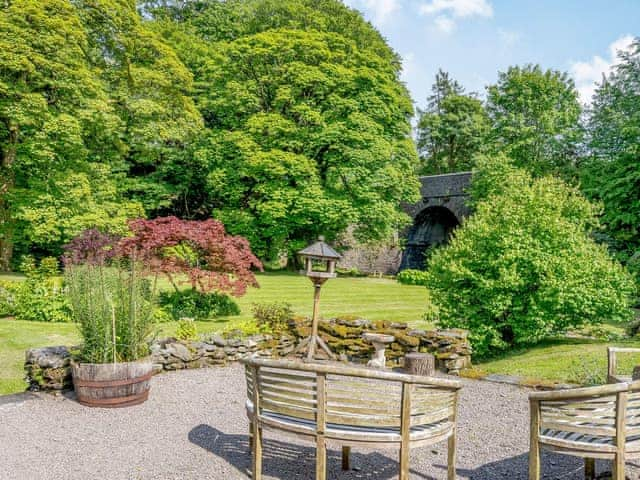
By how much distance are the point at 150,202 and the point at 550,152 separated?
17.1 metres

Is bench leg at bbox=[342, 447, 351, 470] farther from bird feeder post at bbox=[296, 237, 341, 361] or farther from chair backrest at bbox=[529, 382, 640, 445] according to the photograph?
bird feeder post at bbox=[296, 237, 341, 361]

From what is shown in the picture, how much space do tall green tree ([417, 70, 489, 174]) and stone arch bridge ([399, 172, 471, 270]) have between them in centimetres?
605

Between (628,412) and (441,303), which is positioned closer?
(628,412)

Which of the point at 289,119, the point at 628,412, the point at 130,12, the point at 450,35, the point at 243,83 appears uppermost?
the point at 130,12

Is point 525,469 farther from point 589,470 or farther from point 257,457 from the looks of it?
point 257,457

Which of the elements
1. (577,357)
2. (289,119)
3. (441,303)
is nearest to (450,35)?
(441,303)

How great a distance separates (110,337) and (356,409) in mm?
3101

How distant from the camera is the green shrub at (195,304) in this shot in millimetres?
10461

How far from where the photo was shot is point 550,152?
20.9 m

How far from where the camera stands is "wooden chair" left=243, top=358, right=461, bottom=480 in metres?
3.00

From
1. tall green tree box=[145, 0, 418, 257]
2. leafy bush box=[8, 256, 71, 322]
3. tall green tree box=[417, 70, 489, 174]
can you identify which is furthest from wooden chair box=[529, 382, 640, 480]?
tall green tree box=[417, 70, 489, 174]

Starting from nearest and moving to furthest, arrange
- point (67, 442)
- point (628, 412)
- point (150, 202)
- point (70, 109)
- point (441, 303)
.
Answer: point (628, 412) → point (67, 442) → point (441, 303) → point (70, 109) → point (150, 202)

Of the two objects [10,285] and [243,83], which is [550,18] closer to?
[10,285]

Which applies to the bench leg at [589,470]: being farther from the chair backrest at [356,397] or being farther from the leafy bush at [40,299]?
the leafy bush at [40,299]
